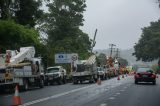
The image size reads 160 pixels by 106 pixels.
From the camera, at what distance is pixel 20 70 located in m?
36.5

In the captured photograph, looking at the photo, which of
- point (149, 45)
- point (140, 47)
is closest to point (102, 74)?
point (149, 45)

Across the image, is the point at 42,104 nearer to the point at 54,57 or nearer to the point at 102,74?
the point at 102,74

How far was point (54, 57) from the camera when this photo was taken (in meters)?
67.8

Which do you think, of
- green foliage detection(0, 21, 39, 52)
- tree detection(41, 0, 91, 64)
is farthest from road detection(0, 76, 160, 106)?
tree detection(41, 0, 91, 64)

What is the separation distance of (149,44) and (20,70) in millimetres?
103412

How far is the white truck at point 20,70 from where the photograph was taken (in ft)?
115

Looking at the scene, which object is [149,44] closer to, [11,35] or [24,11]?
[24,11]

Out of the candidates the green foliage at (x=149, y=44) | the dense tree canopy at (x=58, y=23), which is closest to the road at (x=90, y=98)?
the dense tree canopy at (x=58, y=23)

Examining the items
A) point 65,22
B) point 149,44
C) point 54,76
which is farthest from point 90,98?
point 149,44

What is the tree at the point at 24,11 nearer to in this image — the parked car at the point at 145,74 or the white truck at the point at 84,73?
the white truck at the point at 84,73

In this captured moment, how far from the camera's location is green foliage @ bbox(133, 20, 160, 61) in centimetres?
13312

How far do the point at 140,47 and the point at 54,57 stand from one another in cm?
8262

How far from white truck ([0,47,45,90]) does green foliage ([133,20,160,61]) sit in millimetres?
93084

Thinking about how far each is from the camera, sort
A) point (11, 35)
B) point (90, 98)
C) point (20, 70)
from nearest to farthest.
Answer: point (90, 98), point (20, 70), point (11, 35)
